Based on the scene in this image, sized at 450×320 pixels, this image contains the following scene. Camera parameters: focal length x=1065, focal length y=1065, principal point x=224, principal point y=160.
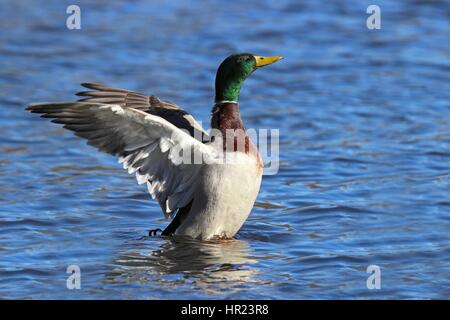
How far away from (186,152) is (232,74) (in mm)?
965

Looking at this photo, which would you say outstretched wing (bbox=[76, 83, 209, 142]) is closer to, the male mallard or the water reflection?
the male mallard

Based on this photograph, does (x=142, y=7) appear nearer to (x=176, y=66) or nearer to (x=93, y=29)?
(x=93, y=29)

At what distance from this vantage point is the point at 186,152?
26.9ft

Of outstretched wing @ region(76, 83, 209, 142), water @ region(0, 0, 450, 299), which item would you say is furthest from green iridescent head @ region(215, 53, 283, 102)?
water @ region(0, 0, 450, 299)

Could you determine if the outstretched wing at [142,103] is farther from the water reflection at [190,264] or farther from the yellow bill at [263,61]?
the water reflection at [190,264]

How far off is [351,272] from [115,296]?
1.79 meters

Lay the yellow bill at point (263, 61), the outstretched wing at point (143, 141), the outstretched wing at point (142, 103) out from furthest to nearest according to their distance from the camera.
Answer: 1. the yellow bill at point (263, 61)
2. the outstretched wing at point (142, 103)
3. the outstretched wing at point (143, 141)

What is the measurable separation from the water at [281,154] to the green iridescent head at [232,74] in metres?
1.18

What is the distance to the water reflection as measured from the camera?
773 cm

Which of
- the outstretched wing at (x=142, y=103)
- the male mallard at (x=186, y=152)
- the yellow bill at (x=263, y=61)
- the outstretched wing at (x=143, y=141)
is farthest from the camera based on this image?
the yellow bill at (x=263, y=61)

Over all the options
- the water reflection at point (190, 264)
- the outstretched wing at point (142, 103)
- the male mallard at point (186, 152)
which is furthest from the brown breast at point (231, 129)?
the water reflection at point (190, 264)

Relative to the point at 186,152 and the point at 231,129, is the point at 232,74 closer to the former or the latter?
the point at 231,129

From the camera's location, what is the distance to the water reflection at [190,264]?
7.73m

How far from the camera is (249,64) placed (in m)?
8.84
